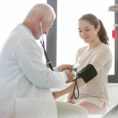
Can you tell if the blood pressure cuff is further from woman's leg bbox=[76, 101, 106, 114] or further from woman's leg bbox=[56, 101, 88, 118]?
woman's leg bbox=[56, 101, 88, 118]

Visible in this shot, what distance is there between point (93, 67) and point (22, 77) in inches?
28.4

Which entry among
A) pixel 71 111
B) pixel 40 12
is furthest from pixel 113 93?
pixel 40 12

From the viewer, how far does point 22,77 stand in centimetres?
148

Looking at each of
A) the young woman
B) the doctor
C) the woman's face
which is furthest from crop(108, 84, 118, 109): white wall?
the doctor

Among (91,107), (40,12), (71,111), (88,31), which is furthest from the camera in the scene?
(88,31)

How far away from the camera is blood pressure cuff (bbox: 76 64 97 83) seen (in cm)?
199

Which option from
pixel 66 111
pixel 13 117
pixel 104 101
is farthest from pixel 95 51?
pixel 13 117

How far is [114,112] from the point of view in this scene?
104 centimetres

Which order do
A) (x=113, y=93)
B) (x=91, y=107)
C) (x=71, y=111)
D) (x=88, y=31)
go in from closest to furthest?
(x=71, y=111), (x=91, y=107), (x=88, y=31), (x=113, y=93)

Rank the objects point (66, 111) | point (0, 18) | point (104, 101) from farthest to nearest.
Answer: point (0, 18) → point (104, 101) → point (66, 111)

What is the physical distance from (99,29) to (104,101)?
64 centimetres

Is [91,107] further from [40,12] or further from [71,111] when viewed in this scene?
[40,12]

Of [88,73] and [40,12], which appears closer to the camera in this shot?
[40,12]

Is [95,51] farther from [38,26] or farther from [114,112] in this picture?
[114,112]
